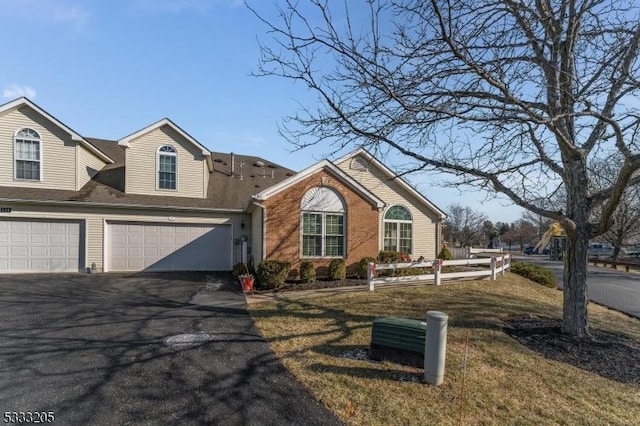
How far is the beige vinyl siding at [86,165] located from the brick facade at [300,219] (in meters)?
8.56

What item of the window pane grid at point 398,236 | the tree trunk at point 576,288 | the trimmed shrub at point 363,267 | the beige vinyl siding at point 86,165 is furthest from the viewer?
the window pane grid at point 398,236

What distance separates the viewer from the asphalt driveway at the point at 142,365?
4.26m

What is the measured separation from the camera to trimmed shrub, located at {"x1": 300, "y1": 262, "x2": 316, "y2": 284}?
13.5 m

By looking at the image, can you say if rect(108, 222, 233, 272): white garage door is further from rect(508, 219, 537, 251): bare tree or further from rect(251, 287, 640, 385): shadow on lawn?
rect(508, 219, 537, 251): bare tree

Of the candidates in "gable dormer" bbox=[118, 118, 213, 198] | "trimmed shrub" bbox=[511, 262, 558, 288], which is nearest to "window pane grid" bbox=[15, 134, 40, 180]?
"gable dormer" bbox=[118, 118, 213, 198]

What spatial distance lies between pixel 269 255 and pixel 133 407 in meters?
9.32

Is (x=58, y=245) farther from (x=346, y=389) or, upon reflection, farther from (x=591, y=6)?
(x=591, y=6)

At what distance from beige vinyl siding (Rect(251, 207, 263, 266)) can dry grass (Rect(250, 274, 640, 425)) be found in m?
4.69

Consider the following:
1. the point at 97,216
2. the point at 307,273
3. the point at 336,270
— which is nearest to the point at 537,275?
the point at 336,270

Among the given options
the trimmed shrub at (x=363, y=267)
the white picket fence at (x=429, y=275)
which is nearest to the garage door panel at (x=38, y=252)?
the trimmed shrub at (x=363, y=267)

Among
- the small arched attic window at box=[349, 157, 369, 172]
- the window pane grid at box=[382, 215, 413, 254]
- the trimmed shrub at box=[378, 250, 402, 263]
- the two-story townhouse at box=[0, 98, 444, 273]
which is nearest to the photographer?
Answer: the two-story townhouse at box=[0, 98, 444, 273]

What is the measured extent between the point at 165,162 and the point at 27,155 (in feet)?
17.0

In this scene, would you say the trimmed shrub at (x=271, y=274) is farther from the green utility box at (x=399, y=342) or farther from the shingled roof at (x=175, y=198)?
the green utility box at (x=399, y=342)

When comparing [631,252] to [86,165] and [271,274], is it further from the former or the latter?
[86,165]
